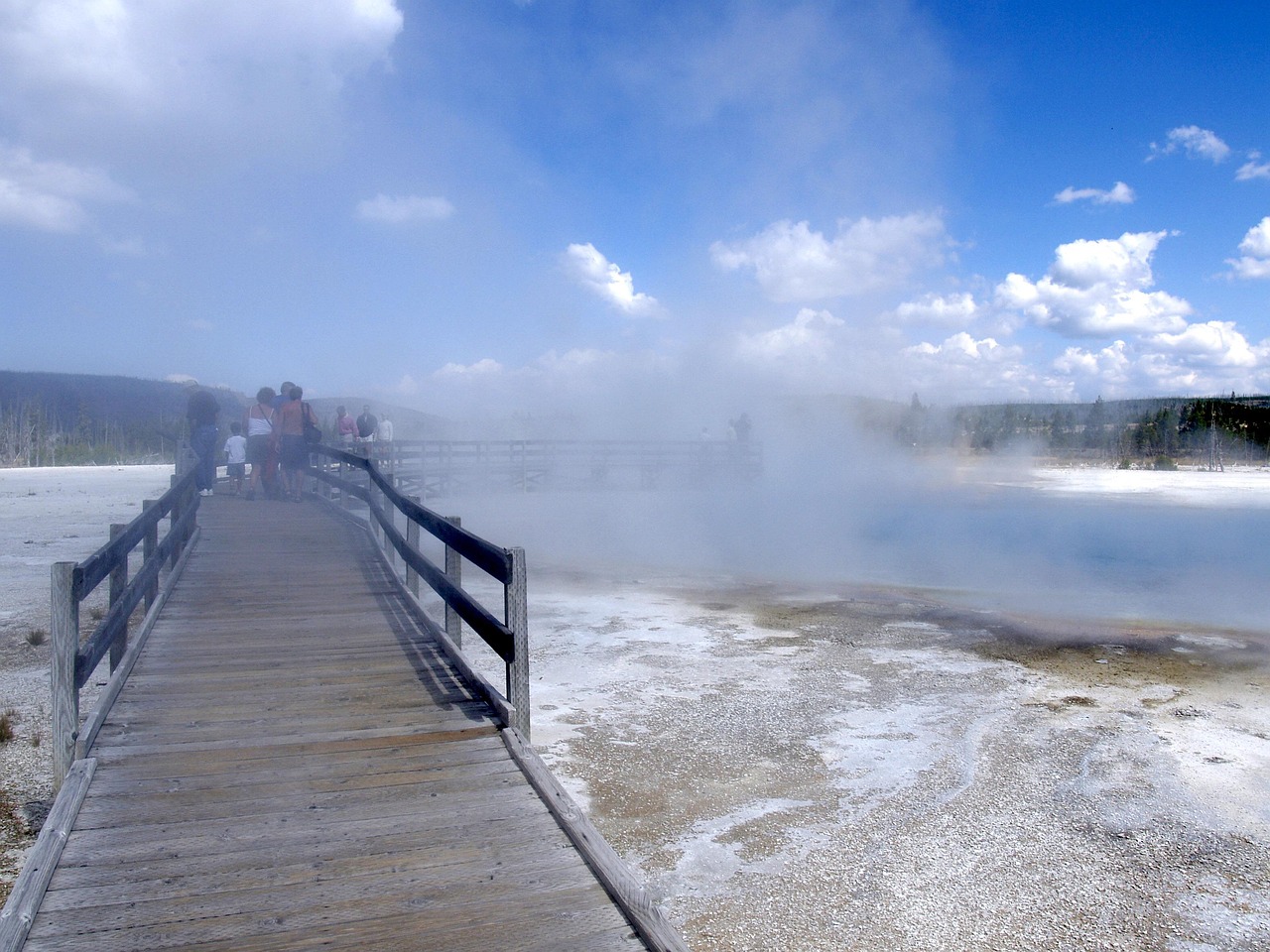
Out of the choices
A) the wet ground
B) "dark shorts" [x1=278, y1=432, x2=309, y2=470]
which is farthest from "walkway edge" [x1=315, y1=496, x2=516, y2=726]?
"dark shorts" [x1=278, y1=432, x2=309, y2=470]

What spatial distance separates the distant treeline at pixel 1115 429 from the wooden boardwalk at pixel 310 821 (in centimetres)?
4094

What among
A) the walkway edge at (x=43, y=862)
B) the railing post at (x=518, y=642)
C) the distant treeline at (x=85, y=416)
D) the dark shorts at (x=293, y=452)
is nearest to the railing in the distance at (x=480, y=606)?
the railing post at (x=518, y=642)

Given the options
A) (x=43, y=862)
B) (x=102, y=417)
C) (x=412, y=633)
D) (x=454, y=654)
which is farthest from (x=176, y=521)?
(x=102, y=417)

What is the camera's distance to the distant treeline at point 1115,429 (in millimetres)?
42250

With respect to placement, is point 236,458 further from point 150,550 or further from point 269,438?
point 150,550

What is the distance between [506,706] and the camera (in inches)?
160

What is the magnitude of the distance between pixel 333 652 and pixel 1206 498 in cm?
2851

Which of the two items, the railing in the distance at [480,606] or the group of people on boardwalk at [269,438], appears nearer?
the railing in the distance at [480,606]

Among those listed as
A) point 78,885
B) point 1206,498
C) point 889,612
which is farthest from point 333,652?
point 1206,498

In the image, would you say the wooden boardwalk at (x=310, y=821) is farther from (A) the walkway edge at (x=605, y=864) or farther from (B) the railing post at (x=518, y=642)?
(B) the railing post at (x=518, y=642)

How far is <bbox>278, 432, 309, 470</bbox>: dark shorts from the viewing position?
12781 millimetres

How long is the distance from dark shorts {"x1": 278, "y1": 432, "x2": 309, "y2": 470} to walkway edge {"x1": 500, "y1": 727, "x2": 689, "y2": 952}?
33.2 feet

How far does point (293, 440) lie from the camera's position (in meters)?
12.8

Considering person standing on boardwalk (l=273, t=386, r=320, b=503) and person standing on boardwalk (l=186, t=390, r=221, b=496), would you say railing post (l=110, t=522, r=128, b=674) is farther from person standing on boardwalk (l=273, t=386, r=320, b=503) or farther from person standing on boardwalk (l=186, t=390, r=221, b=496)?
person standing on boardwalk (l=186, t=390, r=221, b=496)
